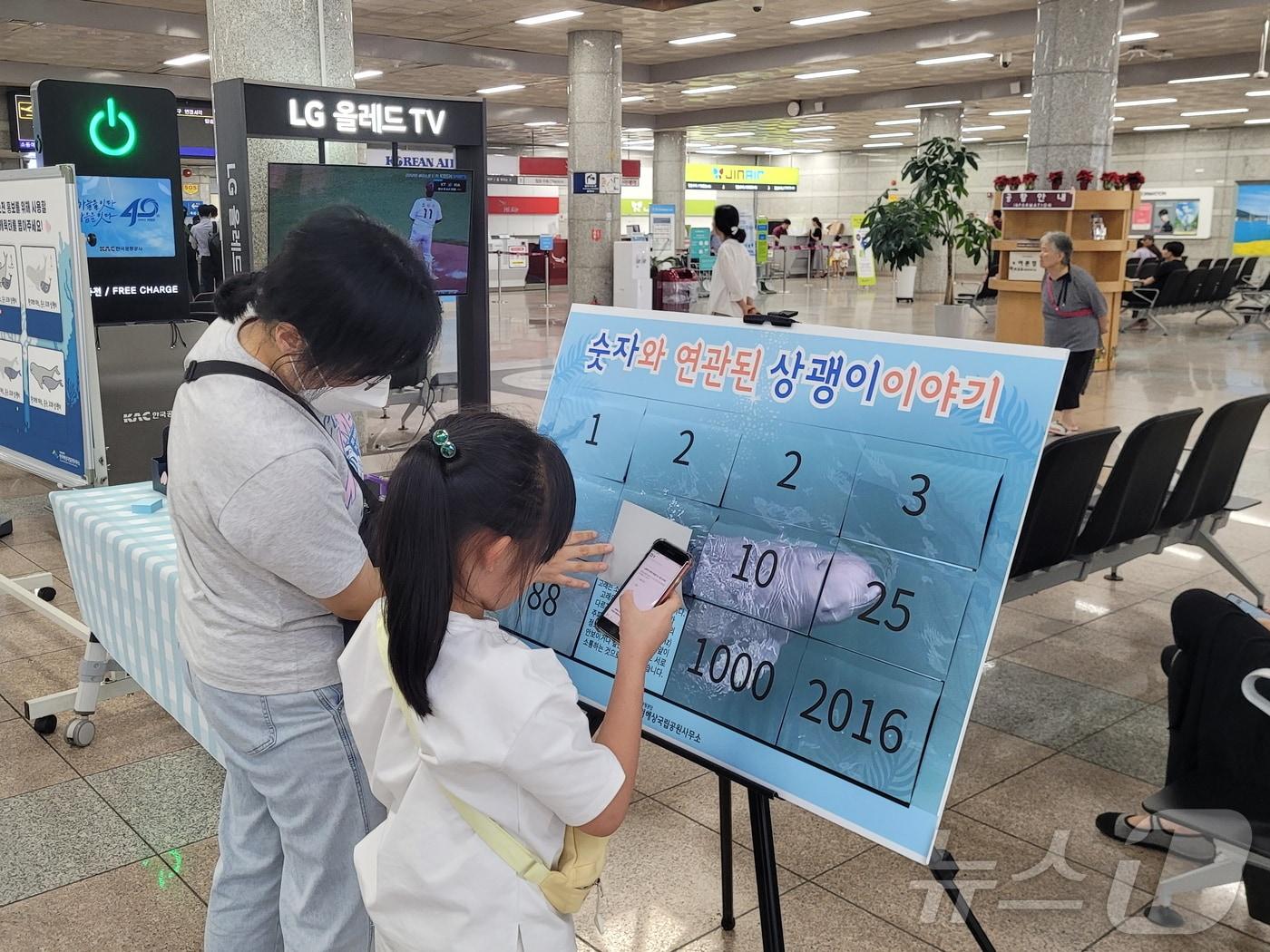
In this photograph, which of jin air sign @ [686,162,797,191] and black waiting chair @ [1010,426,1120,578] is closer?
black waiting chair @ [1010,426,1120,578]

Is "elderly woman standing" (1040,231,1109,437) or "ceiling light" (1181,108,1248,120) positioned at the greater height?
"ceiling light" (1181,108,1248,120)

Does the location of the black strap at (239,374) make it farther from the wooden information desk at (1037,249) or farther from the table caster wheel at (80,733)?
the wooden information desk at (1037,249)

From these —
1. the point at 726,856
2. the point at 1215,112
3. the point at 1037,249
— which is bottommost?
the point at 726,856

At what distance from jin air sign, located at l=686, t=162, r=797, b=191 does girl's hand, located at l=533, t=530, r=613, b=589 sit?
2917 cm

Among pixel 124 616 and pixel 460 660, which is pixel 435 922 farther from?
pixel 124 616

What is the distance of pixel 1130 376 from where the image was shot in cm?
1061

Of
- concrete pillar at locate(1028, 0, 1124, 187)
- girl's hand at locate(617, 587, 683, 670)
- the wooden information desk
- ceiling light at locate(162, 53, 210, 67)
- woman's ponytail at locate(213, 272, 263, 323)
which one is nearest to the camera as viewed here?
girl's hand at locate(617, 587, 683, 670)

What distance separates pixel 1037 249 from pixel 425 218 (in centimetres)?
818

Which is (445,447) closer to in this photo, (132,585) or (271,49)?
(132,585)

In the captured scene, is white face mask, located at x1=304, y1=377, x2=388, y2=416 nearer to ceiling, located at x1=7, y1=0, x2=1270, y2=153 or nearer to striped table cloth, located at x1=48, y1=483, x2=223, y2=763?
striped table cloth, located at x1=48, y1=483, x2=223, y2=763

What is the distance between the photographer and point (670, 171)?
74.8ft

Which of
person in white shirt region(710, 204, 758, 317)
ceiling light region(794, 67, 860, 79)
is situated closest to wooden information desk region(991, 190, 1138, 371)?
person in white shirt region(710, 204, 758, 317)

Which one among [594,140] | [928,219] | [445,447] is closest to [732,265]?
[928,219]

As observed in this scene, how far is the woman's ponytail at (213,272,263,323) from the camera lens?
1.56 m
